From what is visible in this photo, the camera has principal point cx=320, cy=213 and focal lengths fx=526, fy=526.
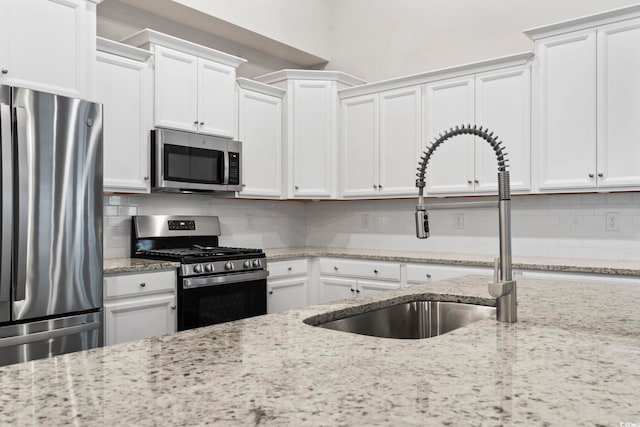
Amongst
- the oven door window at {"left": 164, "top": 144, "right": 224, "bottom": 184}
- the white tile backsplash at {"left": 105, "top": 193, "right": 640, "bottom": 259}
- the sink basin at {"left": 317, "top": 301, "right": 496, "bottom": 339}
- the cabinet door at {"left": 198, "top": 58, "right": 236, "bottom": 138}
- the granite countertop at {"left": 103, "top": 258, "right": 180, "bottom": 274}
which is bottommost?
the sink basin at {"left": 317, "top": 301, "right": 496, "bottom": 339}

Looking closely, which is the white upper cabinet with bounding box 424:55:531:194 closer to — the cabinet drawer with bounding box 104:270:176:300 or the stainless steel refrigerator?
the cabinet drawer with bounding box 104:270:176:300

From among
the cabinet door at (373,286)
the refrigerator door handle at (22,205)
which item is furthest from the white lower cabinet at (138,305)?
the cabinet door at (373,286)

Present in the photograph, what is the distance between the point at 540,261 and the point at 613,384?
2.87m

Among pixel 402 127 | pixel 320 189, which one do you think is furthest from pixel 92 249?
pixel 402 127

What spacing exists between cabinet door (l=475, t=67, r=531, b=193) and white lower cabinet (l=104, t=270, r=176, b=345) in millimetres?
2342

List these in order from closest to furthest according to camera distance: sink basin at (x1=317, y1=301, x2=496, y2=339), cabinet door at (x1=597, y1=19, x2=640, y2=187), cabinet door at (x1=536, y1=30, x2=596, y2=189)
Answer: sink basin at (x1=317, y1=301, x2=496, y2=339) < cabinet door at (x1=597, y1=19, x2=640, y2=187) < cabinet door at (x1=536, y1=30, x2=596, y2=189)

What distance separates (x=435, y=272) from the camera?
3846 millimetres

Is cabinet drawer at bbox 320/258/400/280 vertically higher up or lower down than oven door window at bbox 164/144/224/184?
lower down

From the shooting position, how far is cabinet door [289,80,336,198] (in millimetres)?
4672

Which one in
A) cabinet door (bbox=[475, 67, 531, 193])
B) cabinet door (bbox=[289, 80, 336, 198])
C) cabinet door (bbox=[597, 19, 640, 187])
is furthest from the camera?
cabinet door (bbox=[289, 80, 336, 198])

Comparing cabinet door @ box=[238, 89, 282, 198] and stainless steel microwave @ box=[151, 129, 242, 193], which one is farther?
cabinet door @ box=[238, 89, 282, 198]

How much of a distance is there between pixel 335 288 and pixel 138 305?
1738 mm

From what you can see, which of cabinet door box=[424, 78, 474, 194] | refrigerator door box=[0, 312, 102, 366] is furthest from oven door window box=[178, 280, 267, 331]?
cabinet door box=[424, 78, 474, 194]

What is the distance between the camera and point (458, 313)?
5.81 feet
